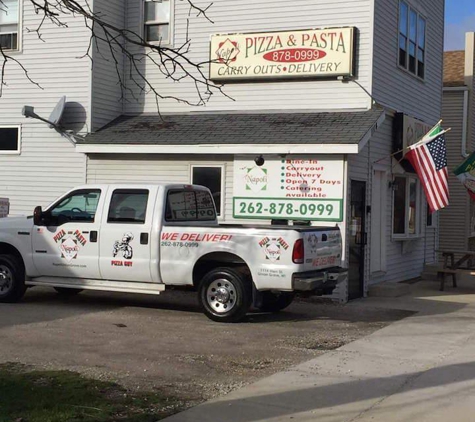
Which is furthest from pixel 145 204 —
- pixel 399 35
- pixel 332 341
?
pixel 399 35

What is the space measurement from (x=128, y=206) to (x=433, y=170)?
6.48 metres

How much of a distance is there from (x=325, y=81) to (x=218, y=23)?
280 centimetres

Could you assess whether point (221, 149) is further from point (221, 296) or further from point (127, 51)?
point (127, 51)

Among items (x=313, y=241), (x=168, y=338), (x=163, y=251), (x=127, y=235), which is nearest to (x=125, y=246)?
(x=127, y=235)

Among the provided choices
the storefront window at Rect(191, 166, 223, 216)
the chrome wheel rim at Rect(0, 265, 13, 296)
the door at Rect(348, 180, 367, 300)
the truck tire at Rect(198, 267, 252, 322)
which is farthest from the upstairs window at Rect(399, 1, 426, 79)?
the chrome wheel rim at Rect(0, 265, 13, 296)

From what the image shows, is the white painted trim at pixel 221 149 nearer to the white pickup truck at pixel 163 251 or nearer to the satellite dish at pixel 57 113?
the satellite dish at pixel 57 113

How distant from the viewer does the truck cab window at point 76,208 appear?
39.3 feet

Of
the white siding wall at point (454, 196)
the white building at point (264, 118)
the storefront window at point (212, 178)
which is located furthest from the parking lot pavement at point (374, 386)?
the white siding wall at point (454, 196)

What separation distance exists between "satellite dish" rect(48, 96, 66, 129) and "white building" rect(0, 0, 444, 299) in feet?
1.33

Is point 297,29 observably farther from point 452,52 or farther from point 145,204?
point 452,52

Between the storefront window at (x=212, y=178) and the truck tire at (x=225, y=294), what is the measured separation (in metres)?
4.14

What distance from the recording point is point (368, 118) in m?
14.3

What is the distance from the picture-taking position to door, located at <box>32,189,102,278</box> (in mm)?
11789

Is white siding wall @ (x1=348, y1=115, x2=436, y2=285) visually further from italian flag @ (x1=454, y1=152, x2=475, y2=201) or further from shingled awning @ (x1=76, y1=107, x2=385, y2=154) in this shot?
italian flag @ (x1=454, y1=152, x2=475, y2=201)
